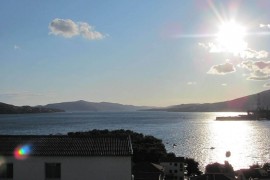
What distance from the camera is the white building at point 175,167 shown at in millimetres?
57997

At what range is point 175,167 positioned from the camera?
2309 inches

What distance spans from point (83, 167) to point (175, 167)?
47034 mm

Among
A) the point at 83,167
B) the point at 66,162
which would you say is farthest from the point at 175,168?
the point at 66,162

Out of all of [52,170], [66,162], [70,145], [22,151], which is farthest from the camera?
[70,145]

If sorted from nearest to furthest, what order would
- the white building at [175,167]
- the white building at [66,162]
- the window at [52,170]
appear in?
the white building at [66,162], the window at [52,170], the white building at [175,167]

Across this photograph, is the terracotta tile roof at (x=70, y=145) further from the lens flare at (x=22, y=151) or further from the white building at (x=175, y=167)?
the white building at (x=175, y=167)

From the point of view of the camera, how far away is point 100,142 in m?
13.5

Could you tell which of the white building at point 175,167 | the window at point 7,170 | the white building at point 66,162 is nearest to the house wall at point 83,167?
the white building at point 66,162

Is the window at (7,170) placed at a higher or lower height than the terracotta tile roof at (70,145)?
lower

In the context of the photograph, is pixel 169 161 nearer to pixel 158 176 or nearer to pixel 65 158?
pixel 158 176

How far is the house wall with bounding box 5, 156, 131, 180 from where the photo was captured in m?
12.9

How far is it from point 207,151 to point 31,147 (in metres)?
81.5

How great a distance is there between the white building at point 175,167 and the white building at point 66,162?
45630 millimetres

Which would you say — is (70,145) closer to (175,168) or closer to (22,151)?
(22,151)
